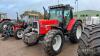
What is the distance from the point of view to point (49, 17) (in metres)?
10.9

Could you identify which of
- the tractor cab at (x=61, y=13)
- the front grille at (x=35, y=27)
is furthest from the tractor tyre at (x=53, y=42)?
the tractor cab at (x=61, y=13)

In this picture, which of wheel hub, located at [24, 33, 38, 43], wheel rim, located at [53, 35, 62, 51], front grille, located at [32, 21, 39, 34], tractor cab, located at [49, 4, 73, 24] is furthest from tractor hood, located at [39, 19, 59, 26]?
wheel rim, located at [53, 35, 62, 51]

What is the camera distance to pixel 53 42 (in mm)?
8727

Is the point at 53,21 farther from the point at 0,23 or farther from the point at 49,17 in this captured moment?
the point at 0,23

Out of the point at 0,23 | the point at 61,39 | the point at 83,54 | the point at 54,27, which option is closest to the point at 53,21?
the point at 54,27

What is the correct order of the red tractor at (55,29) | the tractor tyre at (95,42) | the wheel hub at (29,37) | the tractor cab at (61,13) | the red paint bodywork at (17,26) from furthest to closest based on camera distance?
the red paint bodywork at (17,26)
the tractor cab at (61,13)
the wheel hub at (29,37)
the red tractor at (55,29)
the tractor tyre at (95,42)

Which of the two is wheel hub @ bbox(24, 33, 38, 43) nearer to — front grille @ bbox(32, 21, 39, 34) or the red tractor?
the red tractor

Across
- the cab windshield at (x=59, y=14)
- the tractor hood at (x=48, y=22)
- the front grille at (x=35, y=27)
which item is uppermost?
the cab windshield at (x=59, y=14)

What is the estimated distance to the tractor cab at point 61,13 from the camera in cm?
1053

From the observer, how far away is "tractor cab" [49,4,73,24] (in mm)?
10531

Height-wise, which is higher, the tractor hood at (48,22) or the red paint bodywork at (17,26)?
the tractor hood at (48,22)

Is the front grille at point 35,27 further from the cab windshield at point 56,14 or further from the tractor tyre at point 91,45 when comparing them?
the tractor tyre at point 91,45

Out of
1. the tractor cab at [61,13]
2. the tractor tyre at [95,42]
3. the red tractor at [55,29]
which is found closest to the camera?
the tractor tyre at [95,42]

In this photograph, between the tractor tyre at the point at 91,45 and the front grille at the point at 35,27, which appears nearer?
the tractor tyre at the point at 91,45
